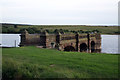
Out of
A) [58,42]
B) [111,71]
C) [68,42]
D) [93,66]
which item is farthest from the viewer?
[68,42]

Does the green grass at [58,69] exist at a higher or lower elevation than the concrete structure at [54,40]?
lower

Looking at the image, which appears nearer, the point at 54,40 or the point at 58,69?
the point at 58,69

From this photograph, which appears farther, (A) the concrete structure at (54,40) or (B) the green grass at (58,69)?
(A) the concrete structure at (54,40)

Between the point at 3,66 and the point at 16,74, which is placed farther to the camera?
the point at 3,66

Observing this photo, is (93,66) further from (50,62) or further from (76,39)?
(76,39)

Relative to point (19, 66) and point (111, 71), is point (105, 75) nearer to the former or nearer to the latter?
point (111, 71)

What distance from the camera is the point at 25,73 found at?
1291 cm

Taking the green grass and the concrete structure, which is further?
the concrete structure

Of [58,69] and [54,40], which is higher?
[54,40]

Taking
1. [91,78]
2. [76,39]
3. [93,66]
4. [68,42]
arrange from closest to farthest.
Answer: [91,78]
[93,66]
[68,42]
[76,39]

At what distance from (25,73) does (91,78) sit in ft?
15.0

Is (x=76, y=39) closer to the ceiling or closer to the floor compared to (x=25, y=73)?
closer to the ceiling

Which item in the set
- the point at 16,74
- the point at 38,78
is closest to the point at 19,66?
the point at 16,74

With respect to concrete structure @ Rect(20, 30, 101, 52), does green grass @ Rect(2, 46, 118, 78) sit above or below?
below
